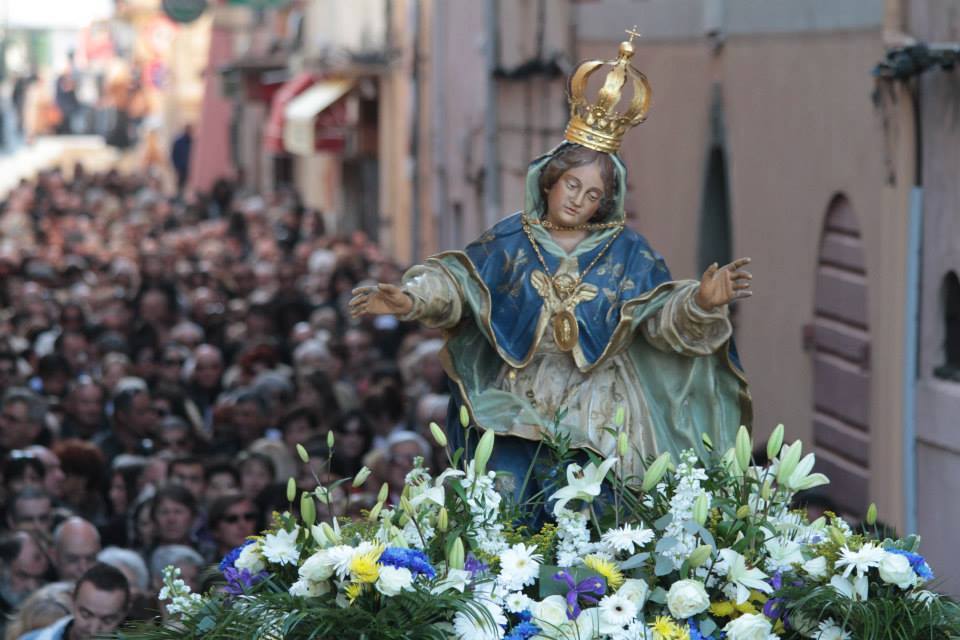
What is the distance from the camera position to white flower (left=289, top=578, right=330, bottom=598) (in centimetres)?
591

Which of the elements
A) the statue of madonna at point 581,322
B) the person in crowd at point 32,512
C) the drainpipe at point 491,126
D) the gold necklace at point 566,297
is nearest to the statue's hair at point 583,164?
the statue of madonna at point 581,322

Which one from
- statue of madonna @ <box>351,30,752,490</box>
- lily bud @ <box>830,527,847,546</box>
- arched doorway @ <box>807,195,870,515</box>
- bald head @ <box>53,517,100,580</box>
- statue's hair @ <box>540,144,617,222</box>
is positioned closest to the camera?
lily bud @ <box>830,527,847,546</box>

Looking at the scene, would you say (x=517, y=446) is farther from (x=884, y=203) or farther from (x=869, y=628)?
(x=884, y=203)

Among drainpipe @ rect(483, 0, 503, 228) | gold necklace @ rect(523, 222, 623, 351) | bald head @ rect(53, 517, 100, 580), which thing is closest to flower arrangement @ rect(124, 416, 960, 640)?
gold necklace @ rect(523, 222, 623, 351)

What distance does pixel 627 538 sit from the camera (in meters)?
6.07

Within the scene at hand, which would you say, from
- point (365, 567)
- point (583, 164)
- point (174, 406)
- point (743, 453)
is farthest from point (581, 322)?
point (174, 406)

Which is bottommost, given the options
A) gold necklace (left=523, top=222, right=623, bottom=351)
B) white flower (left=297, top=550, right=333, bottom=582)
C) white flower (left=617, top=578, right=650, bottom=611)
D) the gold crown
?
white flower (left=617, top=578, right=650, bottom=611)

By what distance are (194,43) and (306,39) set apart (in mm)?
14350

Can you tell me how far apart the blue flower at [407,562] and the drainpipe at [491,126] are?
1638 cm

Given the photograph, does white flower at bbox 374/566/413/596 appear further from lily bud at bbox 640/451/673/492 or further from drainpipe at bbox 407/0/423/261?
drainpipe at bbox 407/0/423/261

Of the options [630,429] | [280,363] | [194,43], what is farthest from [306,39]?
[630,429]

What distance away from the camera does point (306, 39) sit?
3994 cm

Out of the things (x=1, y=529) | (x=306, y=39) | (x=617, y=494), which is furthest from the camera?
(x=306, y=39)

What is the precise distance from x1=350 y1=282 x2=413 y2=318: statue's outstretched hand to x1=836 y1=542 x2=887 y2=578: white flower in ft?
6.59
